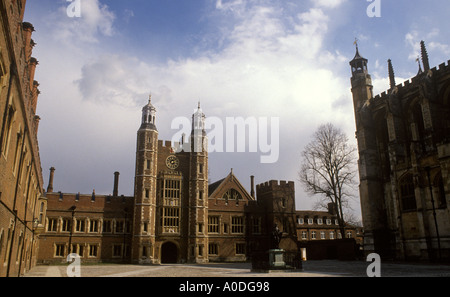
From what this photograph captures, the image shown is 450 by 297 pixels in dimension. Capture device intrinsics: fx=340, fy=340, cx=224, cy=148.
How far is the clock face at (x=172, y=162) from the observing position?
41.8m

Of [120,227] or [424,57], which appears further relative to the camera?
[120,227]

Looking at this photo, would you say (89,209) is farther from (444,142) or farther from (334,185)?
(444,142)

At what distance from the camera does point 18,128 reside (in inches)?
473

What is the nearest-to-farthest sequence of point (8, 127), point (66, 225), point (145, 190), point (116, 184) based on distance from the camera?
point (8, 127)
point (66, 225)
point (145, 190)
point (116, 184)

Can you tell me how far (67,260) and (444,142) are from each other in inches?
1427

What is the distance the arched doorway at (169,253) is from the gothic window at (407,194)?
24.9m

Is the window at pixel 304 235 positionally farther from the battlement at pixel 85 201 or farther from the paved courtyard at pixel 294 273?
the paved courtyard at pixel 294 273

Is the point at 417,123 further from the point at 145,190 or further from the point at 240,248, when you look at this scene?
the point at 145,190

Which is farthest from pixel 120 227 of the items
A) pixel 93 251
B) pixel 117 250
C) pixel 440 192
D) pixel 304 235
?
pixel 440 192

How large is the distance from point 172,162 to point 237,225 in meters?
11.7

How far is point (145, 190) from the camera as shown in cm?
3891

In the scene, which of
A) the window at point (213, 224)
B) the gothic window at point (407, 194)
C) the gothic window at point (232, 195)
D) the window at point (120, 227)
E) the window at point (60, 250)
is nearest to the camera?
the gothic window at point (407, 194)

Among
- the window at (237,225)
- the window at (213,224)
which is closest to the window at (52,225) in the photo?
the window at (213,224)
